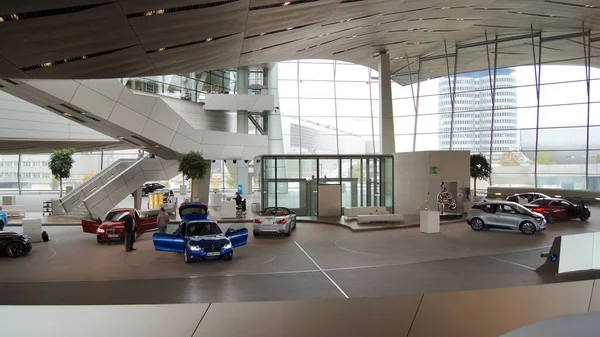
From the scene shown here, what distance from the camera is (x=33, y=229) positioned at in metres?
15.9

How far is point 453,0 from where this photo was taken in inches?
741

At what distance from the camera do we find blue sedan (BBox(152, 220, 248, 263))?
39.7 ft

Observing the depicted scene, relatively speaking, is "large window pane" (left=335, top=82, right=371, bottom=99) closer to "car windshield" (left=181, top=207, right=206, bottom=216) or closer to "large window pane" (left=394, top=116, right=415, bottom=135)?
"large window pane" (left=394, top=116, right=415, bottom=135)

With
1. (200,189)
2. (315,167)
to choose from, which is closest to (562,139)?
(315,167)

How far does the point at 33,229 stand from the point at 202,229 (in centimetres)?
703

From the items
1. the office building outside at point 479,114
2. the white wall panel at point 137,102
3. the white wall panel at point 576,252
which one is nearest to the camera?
the white wall panel at point 576,252

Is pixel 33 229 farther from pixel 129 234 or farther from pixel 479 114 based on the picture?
pixel 479 114

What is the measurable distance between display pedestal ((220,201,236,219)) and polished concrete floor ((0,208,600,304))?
692 cm

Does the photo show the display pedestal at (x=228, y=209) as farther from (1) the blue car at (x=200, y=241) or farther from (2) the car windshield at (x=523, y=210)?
(2) the car windshield at (x=523, y=210)

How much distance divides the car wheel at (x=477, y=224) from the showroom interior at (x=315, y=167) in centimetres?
20

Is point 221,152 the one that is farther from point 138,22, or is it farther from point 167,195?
point 138,22

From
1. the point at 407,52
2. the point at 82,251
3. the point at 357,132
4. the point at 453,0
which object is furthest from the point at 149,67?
the point at 357,132

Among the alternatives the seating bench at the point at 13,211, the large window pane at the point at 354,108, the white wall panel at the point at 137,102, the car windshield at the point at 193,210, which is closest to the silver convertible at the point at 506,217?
the car windshield at the point at 193,210

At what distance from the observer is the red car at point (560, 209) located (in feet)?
67.9
